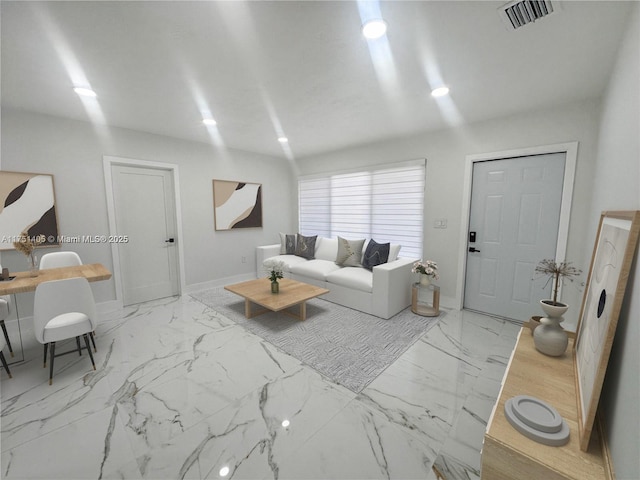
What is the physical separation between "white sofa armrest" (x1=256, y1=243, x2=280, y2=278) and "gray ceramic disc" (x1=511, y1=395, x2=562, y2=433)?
414 centimetres

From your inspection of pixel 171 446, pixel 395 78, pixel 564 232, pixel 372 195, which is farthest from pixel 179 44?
pixel 564 232

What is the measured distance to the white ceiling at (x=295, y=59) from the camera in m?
1.48

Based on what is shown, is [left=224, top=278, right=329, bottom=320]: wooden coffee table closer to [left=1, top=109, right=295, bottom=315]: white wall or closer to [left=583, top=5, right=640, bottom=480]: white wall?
[left=1, top=109, right=295, bottom=315]: white wall

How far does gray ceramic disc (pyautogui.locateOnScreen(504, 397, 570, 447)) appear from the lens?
3.01ft

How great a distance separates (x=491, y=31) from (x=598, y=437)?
2.11 meters

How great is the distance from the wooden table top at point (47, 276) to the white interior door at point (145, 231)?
865 mm

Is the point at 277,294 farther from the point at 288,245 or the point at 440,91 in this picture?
the point at 440,91

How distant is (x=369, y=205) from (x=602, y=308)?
3.50 meters

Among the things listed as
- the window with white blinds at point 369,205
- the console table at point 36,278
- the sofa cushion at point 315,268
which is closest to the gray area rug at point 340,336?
the sofa cushion at point 315,268

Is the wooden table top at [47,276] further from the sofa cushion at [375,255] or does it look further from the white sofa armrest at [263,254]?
the sofa cushion at [375,255]

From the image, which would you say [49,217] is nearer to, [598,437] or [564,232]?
Result: [598,437]

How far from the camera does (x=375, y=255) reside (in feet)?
12.2

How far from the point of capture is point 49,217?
300cm

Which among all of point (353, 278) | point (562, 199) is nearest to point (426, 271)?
point (353, 278)
